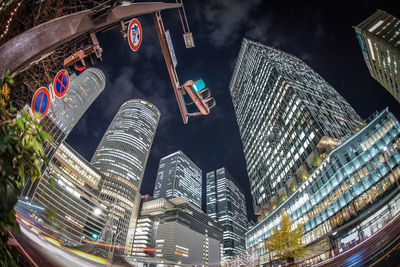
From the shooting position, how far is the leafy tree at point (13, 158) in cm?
211

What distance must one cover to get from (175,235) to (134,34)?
128895 millimetres

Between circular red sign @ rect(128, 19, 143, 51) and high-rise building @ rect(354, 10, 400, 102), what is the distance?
76.9 meters

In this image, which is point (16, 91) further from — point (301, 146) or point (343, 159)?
point (301, 146)

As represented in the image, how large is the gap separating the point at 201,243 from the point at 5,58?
520 feet

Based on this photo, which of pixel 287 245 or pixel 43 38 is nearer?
pixel 43 38

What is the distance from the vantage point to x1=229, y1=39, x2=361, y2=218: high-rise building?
5538 cm

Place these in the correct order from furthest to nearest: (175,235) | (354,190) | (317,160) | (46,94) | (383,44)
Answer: (175,235), (383,44), (317,160), (354,190), (46,94)

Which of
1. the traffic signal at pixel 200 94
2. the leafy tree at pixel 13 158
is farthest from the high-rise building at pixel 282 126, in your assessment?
the leafy tree at pixel 13 158

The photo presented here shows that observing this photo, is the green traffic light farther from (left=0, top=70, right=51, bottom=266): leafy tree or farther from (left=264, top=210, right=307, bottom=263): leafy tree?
(left=264, top=210, right=307, bottom=263): leafy tree

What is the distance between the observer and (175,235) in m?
117

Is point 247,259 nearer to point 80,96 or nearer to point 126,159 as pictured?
point 126,159

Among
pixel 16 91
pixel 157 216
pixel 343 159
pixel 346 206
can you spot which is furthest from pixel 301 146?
pixel 157 216

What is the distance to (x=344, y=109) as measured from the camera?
2965 inches

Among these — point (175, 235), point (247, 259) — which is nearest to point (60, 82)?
point (247, 259)
